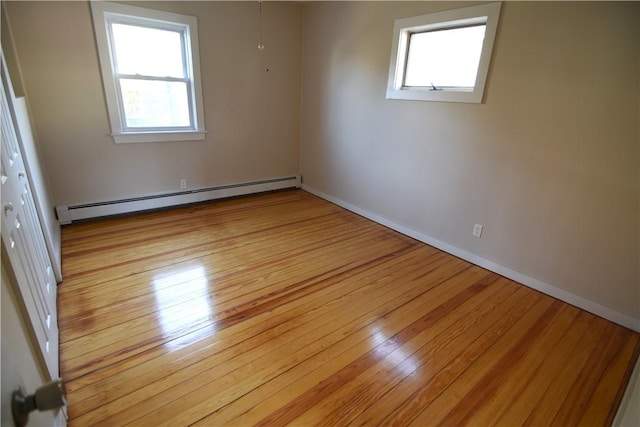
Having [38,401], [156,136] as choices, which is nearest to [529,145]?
[38,401]

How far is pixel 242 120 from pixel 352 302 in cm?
286

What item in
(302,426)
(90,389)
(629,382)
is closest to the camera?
(302,426)

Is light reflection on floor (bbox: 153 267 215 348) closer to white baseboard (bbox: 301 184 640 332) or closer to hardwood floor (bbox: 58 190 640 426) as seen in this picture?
hardwood floor (bbox: 58 190 640 426)

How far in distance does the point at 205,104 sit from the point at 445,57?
265 cm

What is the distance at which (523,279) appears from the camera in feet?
8.63

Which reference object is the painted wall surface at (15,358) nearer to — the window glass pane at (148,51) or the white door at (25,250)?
the white door at (25,250)

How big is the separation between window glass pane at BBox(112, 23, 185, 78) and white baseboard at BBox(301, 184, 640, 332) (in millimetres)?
2753

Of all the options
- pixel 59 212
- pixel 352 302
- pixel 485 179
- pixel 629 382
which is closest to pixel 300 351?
pixel 352 302

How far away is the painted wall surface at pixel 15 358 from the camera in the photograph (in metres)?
0.73

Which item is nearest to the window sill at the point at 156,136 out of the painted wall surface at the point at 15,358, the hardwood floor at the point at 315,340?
the hardwood floor at the point at 315,340

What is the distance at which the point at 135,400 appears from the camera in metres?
1.49

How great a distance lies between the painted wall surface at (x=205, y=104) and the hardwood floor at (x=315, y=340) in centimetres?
78

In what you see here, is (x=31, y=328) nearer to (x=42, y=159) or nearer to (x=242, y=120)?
(x=42, y=159)

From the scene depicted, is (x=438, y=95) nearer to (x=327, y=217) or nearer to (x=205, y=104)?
(x=327, y=217)
